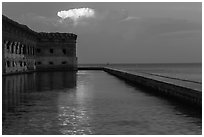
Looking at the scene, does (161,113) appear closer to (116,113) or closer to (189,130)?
(116,113)

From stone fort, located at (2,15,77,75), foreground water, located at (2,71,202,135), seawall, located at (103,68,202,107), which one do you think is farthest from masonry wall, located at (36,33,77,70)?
foreground water, located at (2,71,202,135)

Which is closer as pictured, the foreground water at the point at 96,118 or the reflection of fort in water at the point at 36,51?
the foreground water at the point at 96,118

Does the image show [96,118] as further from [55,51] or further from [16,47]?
[55,51]

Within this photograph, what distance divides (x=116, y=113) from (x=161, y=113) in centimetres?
170

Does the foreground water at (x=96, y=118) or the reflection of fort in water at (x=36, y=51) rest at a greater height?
the reflection of fort in water at (x=36, y=51)

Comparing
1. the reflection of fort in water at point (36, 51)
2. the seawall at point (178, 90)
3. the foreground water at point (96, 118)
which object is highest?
the reflection of fort in water at point (36, 51)

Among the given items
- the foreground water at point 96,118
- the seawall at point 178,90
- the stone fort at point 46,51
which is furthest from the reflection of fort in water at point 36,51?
the foreground water at point 96,118

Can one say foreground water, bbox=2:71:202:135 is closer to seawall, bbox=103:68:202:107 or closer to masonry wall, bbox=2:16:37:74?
seawall, bbox=103:68:202:107

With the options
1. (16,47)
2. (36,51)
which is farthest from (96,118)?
(36,51)

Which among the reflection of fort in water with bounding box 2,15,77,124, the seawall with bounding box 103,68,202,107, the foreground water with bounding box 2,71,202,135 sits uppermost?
the reflection of fort in water with bounding box 2,15,77,124

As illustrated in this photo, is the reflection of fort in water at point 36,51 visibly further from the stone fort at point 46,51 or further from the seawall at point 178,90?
the seawall at point 178,90

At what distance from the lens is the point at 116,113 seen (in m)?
12.8

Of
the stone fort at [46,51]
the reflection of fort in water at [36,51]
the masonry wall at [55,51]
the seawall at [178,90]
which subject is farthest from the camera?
the masonry wall at [55,51]

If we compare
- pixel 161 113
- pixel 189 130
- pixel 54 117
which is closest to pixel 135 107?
pixel 161 113
